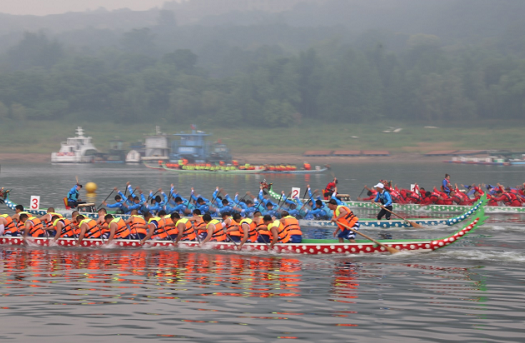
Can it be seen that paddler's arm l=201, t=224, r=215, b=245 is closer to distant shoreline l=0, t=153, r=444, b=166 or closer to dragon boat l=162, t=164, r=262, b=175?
dragon boat l=162, t=164, r=262, b=175

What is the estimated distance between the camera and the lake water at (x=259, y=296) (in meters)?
12.2

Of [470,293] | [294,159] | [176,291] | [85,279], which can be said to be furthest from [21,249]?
[294,159]

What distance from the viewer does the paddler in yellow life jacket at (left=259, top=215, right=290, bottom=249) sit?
2033 cm

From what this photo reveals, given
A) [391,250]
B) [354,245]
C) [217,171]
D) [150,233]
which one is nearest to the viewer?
[391,250]

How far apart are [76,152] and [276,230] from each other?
4048 inches

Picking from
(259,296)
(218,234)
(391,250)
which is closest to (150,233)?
(218,234)

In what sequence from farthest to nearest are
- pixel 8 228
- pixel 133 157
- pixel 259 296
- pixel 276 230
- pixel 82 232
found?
1. pixel 133 157
2. pixel 8 228
3. pixel 82 232
4. pixel 276 230
5. pixel 259 296

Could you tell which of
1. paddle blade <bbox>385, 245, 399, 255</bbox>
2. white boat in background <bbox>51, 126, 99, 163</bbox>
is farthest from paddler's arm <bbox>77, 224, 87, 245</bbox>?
white boat in background <bbox>51, 126, 99, 163</bbox>

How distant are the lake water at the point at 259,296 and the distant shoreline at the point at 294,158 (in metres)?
88.0

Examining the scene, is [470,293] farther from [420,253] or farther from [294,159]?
[294,159]

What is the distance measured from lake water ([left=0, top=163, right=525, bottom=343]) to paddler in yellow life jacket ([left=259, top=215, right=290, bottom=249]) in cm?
59

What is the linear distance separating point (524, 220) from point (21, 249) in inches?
927

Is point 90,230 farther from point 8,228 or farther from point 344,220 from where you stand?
point 344,220

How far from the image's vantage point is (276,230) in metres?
20.4
